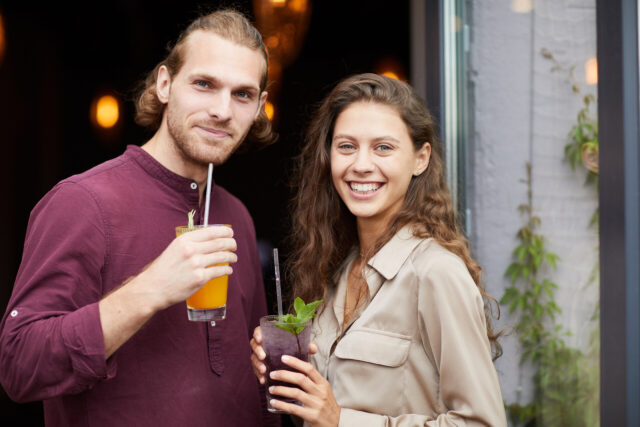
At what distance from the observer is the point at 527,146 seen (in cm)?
244

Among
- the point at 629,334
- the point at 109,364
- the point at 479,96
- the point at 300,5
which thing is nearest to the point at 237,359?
the point at 109,364

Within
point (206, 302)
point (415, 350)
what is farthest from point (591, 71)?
point (206, 302)

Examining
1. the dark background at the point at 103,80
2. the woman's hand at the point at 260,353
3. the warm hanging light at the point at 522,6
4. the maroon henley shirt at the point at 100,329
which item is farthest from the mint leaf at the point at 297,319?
the dark background at the point at 103,80

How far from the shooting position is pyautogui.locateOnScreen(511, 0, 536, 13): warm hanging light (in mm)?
2375

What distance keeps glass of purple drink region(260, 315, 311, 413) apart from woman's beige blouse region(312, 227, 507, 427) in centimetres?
20

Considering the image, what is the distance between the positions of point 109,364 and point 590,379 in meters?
1.57

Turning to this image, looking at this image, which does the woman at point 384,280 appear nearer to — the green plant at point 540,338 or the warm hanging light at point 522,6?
the green plant at point 540,338

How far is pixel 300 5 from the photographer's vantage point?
4.15 metres

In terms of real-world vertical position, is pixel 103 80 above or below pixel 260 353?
above

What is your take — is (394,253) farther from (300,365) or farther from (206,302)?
(206,302)

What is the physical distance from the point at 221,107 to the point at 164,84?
11.8 inches

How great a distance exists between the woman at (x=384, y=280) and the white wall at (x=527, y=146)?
47cm

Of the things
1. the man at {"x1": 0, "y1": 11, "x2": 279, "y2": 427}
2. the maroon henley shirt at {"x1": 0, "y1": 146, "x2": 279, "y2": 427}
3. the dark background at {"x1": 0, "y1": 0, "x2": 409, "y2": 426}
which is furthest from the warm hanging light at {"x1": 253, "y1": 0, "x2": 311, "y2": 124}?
the maroon henley shirt at {"x1": 0, "y1": 146, "x2": 279, "y2": 427}

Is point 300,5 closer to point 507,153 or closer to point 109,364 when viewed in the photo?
point 507,153
